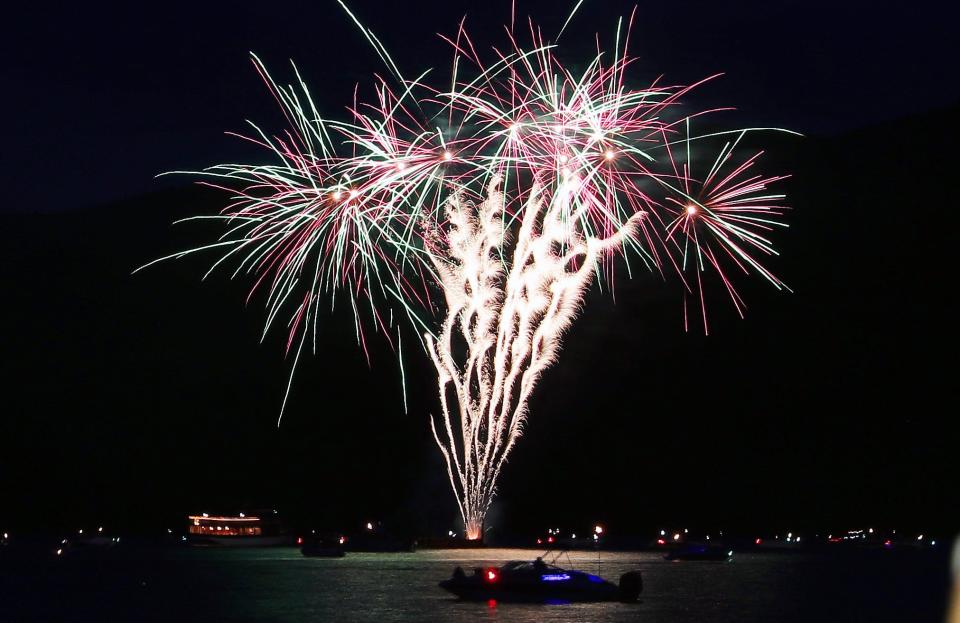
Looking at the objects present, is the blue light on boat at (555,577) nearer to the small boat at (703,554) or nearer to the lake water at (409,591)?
the lake water at (409,591)

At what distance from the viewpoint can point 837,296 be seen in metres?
170

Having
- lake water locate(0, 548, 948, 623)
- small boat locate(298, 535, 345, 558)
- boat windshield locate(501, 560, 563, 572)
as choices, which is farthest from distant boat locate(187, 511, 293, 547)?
boat windshield locate(501, 560, 563, 572)

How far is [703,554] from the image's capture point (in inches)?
3349

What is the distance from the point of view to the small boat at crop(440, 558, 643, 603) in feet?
151

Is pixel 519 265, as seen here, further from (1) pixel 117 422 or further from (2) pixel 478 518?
(1) pixel 117 422

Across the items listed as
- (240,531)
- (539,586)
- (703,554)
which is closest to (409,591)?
(539,586)

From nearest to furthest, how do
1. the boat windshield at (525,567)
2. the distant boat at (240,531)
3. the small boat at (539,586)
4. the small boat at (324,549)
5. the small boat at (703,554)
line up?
the small boat at (539,586) → the boat windshield at (525,567) → the small boat at (703,554) → the small boat at (324,549) → the distant boat at (240,531)

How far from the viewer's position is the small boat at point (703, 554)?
277ft

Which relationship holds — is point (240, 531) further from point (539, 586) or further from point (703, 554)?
point (539, 586)

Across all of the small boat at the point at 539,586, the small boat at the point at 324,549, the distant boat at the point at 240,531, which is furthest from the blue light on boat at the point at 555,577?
the distant boat at the point at 240,531

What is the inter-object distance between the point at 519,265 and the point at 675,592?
17163 millimetres

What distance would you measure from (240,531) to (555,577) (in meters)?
75.8

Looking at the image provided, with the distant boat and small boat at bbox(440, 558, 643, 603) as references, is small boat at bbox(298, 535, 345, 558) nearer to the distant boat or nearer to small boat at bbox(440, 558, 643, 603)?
the distant boat

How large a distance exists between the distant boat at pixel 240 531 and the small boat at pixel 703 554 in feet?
145
